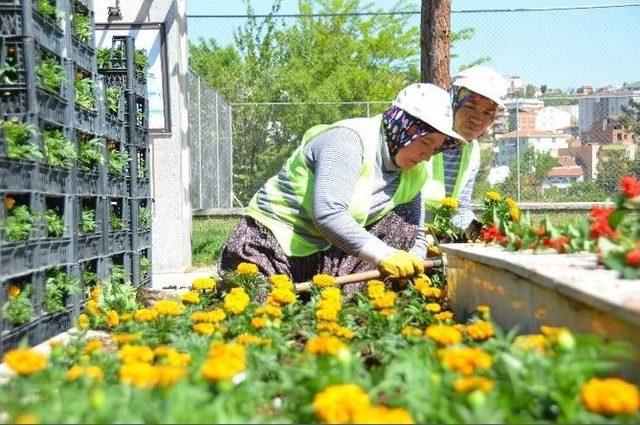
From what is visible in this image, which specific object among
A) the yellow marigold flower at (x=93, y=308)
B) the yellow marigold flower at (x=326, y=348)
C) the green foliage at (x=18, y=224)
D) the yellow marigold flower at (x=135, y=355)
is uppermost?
the green foliage at (x=18, y=224)

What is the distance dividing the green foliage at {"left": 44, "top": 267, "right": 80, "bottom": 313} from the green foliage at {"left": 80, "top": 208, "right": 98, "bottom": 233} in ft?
1.67

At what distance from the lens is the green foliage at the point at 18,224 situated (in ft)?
13.8

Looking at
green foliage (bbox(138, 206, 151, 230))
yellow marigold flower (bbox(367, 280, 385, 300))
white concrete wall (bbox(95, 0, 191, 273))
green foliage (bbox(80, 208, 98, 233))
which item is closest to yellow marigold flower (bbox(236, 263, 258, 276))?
yellow marigold flower (bbox(367, 280, 385, 300))

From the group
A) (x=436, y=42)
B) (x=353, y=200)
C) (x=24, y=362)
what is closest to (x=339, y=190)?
(x=353, y=200)

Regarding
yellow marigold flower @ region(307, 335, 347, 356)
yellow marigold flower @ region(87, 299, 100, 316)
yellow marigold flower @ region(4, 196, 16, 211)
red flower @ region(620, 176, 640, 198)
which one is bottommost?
yellow marigold flower @ region(87, 299, 100, 316)

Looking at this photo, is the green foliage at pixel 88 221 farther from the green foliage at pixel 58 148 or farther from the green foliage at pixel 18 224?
the green foliage at pixel 18 224

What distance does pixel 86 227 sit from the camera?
5.67 meters

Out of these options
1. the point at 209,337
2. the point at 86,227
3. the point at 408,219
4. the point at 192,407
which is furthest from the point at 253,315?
the point at 86,227

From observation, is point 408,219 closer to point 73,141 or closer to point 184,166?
point 73,141

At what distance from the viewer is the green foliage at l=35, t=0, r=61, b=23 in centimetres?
493

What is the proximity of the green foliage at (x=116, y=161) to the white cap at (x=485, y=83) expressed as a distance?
225 cm

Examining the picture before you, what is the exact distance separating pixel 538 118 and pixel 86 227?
14.0 metres

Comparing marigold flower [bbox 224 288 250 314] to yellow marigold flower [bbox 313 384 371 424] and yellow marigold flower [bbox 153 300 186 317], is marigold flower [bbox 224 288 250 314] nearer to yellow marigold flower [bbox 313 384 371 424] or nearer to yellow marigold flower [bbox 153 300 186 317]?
yellow marigold flower [bbox 153 300 186 317]

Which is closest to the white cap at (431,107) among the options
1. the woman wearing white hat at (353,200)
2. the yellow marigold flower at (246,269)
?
the woman wearing white hat at (353,200)
